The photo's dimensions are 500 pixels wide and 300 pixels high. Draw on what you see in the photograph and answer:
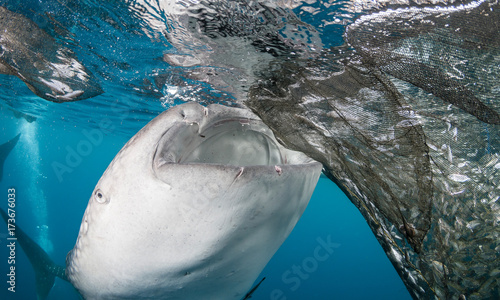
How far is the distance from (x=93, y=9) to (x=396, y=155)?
468 centimetres

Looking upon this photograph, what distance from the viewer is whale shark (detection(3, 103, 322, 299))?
138cm

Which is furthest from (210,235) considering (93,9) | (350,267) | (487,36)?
(350,267)

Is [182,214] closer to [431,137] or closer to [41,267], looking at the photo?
[431,137]

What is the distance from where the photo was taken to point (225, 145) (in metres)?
2.29

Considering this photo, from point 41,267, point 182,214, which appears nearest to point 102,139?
point 41,267

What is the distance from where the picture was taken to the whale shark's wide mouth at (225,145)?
5.26 ft

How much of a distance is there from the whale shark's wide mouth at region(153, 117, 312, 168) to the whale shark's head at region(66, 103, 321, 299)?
1 cm

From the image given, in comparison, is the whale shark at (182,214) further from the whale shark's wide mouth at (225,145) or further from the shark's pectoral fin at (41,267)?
the shark's pectoral fin at (41,267)

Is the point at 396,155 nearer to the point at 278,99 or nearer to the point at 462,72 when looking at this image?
the point at 462,72

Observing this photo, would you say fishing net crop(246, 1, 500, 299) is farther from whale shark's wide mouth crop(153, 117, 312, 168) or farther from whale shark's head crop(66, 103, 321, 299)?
whale shark's head crop(66, 103, 321, 299)

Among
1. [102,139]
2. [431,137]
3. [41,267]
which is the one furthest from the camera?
[102,139]

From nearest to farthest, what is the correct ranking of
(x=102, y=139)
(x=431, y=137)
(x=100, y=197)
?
(x=100, y=197)
(x=431, y=137)
(x=102, y=139)

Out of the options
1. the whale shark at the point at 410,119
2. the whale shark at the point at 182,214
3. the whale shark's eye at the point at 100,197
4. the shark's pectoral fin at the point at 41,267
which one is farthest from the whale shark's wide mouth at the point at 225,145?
the shark's pectoral fin at the point at 41,267

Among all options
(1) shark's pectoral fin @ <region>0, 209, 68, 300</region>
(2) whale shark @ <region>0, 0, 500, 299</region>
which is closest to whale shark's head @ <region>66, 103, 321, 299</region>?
(2) whale shark @ <region>0, 0, 500, 299</region>
